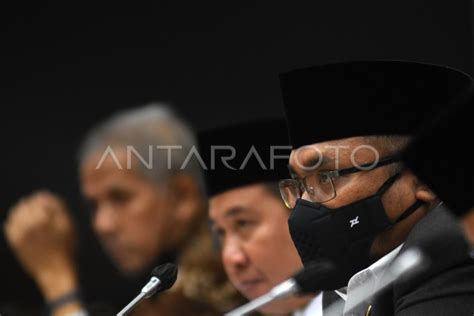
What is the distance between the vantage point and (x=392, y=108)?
2125mm

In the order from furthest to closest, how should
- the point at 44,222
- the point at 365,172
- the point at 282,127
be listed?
the point at 44,222 < the point at 282,127 < the point at 365,172

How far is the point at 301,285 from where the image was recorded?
168cm

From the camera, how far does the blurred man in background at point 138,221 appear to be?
3.20 meters

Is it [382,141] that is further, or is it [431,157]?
[382,141]

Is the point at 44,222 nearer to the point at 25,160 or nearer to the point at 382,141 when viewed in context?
the point at 25,160

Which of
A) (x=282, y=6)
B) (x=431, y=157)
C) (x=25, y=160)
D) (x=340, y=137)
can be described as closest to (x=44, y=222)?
(x=25, y=160)

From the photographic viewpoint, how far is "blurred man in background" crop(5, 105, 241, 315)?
3.20 meters

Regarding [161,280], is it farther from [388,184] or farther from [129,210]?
[129,210]

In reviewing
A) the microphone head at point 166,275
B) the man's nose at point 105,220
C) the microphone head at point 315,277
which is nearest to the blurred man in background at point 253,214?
the man's nose at point 105,220

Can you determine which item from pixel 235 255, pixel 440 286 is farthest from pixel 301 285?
pixel 235 255

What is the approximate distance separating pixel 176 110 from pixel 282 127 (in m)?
0.64

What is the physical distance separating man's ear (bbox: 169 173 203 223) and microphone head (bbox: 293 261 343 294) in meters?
1.47

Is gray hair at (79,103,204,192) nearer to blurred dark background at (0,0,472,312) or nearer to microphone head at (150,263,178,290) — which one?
blurred dark background at (0,0,472,312)

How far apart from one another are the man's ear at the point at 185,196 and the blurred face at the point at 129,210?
0.12ft
